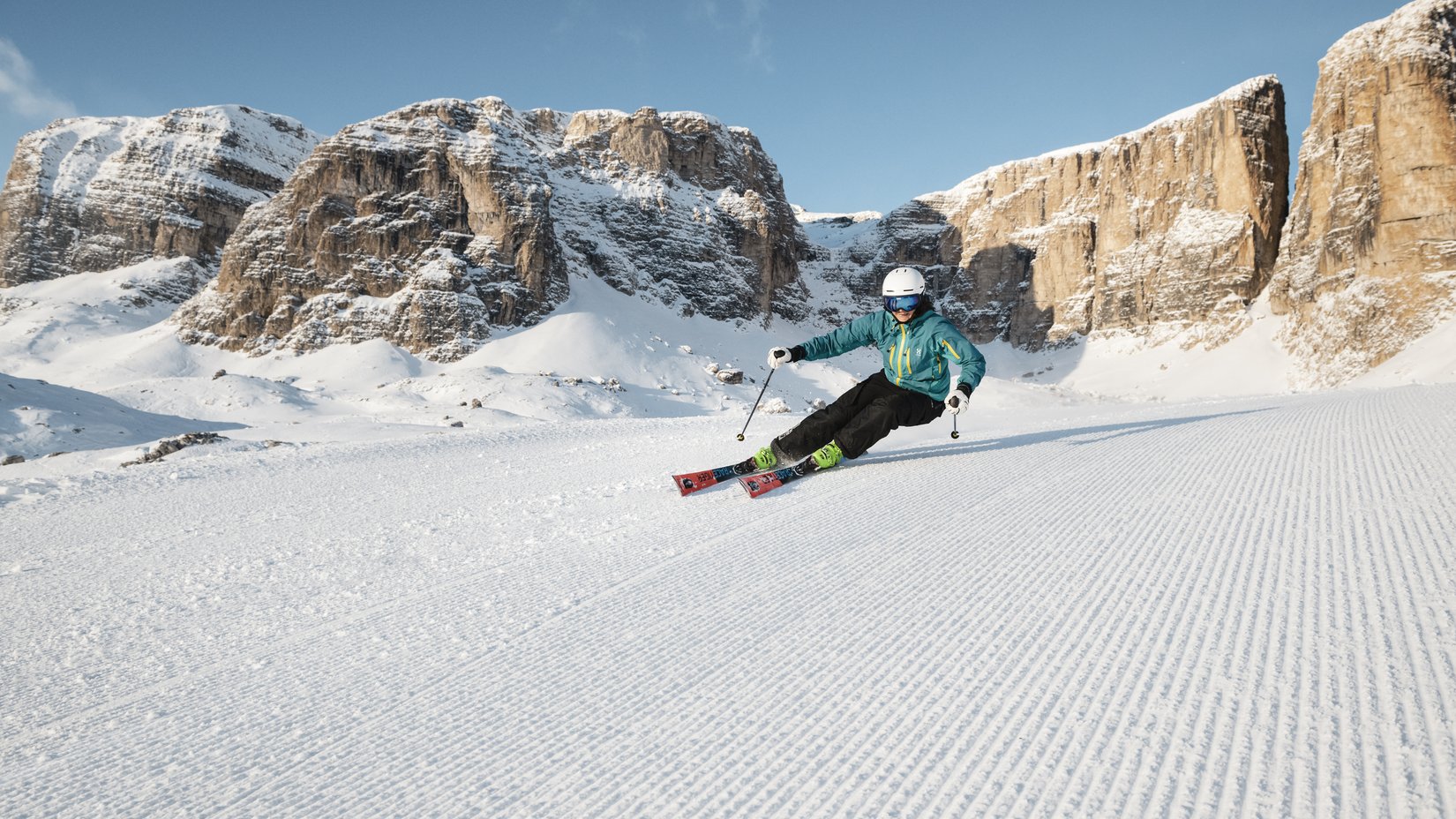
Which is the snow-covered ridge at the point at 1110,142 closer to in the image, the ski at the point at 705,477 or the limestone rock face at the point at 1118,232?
the limestone rock face at the point at 1118,232

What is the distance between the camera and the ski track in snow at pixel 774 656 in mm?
1338

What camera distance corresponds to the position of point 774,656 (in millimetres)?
1899

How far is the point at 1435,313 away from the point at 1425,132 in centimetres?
1148

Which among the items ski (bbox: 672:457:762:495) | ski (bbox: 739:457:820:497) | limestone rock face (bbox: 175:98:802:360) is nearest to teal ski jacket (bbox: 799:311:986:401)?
ski (bbox: 739:457:820:497)

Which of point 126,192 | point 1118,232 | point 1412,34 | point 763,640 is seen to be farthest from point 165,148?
point 1412,34

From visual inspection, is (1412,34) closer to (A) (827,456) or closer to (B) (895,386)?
(B) (895,386)

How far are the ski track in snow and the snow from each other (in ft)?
0.04

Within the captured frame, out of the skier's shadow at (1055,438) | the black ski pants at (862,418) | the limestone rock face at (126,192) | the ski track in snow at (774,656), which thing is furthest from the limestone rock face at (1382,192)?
the limestone rock face at (126,192)

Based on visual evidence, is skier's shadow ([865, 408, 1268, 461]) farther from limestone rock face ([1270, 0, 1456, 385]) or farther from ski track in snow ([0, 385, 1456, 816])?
limestone rock face ([1270, 0, 1456, 385])

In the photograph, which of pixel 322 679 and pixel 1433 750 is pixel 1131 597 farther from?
pixel 322 679

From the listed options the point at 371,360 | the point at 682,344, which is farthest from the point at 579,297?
the point at 371,360

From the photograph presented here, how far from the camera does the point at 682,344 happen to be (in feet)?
189

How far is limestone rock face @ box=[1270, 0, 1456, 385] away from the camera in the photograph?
3834cm

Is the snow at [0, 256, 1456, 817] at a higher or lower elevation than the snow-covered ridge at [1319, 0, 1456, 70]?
lower
